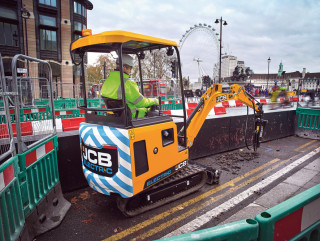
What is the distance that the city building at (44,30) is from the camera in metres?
24.4

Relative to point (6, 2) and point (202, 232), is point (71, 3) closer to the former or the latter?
point (6, 2)

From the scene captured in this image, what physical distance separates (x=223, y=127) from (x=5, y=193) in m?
5.39

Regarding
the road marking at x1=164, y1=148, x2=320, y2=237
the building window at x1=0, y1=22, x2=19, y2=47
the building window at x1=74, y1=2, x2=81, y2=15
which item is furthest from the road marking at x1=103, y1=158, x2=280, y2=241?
the building window at x1=74, y1=2, x2=81, y2=15

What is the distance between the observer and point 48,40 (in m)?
28.1

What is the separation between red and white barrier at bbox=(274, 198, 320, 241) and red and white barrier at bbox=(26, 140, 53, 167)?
9.25 feet

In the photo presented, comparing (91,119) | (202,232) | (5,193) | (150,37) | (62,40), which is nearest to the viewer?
(202,232)

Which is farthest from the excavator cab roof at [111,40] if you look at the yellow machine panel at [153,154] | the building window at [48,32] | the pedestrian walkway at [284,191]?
the building window at [48,32]

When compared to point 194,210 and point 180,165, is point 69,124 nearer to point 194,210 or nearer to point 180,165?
point 180,165

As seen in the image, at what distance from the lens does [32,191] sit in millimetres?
2842

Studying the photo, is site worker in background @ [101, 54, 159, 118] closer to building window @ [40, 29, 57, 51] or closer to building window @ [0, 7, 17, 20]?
building window @ [0, 7, 17, 20]

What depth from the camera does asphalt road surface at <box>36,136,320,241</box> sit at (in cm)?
292

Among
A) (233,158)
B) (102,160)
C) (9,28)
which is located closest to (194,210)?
(102,160)

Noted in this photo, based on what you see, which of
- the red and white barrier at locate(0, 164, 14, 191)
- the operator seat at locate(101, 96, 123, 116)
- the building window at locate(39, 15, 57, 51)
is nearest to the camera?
the red and white barrier at locate(0, 164, 14, 191)

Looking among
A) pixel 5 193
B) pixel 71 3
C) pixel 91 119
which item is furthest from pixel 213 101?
pixel 71 3
